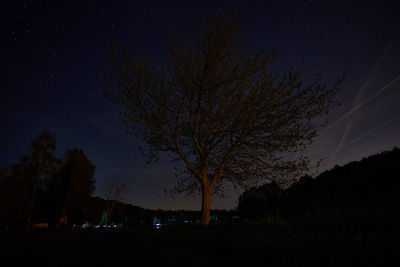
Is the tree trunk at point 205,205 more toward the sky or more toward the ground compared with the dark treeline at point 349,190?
more toward the ground

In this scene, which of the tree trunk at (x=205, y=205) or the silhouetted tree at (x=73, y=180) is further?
the silhouetted tree at (x=73, y=180)

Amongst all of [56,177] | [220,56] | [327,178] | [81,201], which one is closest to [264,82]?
[220,56]

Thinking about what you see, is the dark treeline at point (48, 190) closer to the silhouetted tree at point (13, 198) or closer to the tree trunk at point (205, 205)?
the silhouetted tree at point (13, 198)

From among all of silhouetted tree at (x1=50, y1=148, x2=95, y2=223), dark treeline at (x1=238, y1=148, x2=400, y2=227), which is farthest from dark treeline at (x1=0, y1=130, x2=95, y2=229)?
dark treeline at (x1=238, y1=148, x2=400, y2=227)

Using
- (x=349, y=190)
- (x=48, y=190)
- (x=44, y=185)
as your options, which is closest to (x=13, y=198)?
(x=44, y=185)

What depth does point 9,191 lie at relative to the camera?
2716cm

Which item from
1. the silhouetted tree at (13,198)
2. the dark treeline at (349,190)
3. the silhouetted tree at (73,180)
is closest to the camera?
the dark treeline at (349,190)

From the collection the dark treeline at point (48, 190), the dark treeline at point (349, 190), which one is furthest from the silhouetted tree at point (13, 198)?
the dark treeline at point (349, 190)

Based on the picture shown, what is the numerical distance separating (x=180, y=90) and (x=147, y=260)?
898cm

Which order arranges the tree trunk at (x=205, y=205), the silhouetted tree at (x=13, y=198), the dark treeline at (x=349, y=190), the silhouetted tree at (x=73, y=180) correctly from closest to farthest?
1. the tree trunk at (x=205, y=205)
2. the dark treeline at (x=349, y=190)
3. the silhouetted tree at (x=13, y=198)
4. the silhouetted tree at (x=73, y=180)

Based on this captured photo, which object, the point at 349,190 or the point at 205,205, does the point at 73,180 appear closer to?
the point at 205,205

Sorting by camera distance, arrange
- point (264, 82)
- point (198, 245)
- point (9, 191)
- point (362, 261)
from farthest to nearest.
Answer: point (9, 191)
point (264, 82)
point (198, 245)
point (362, 261)

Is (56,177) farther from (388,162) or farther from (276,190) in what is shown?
(388,162)

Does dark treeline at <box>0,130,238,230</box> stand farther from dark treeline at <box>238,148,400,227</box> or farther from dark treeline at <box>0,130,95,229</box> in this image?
dark treeline at <box>238,148,400,227</box>
